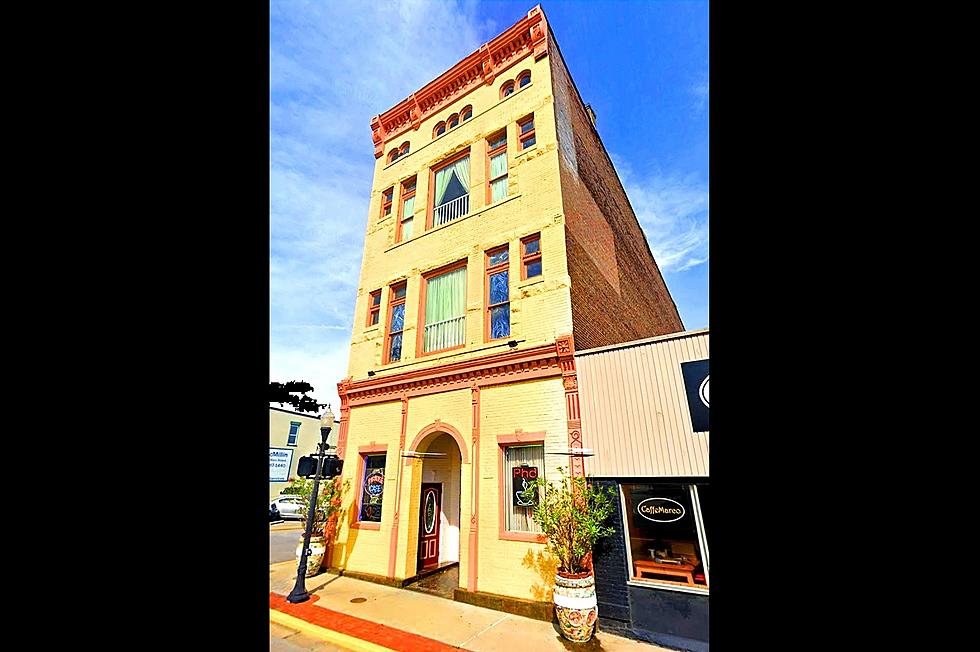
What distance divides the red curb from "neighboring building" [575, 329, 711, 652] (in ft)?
10.0

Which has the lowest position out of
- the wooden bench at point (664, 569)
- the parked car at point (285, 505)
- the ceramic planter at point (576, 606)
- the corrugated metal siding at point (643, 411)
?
the ceramic planter at point (576, 606)

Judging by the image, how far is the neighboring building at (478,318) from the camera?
955 cm

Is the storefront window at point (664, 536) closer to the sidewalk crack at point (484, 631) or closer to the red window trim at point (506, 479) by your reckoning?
the red window trim at point (506, 479)

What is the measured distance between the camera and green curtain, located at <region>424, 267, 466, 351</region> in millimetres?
11898

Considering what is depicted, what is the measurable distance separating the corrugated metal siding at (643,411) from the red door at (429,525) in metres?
5.13

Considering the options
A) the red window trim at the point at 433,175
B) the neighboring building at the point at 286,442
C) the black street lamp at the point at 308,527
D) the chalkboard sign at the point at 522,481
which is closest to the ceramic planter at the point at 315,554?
the black street lamp at the point at 308,527

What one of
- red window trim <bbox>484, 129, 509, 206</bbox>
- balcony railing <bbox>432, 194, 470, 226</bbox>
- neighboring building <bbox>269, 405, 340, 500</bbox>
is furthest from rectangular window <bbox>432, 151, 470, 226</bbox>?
neighboring building <bbox>269, 405, 340, 500</bbox>

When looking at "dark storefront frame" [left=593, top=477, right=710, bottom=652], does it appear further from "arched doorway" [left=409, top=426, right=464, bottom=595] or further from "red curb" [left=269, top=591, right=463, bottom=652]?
"arched doorway" [left=409, top=426, right=464, bottom=595]
